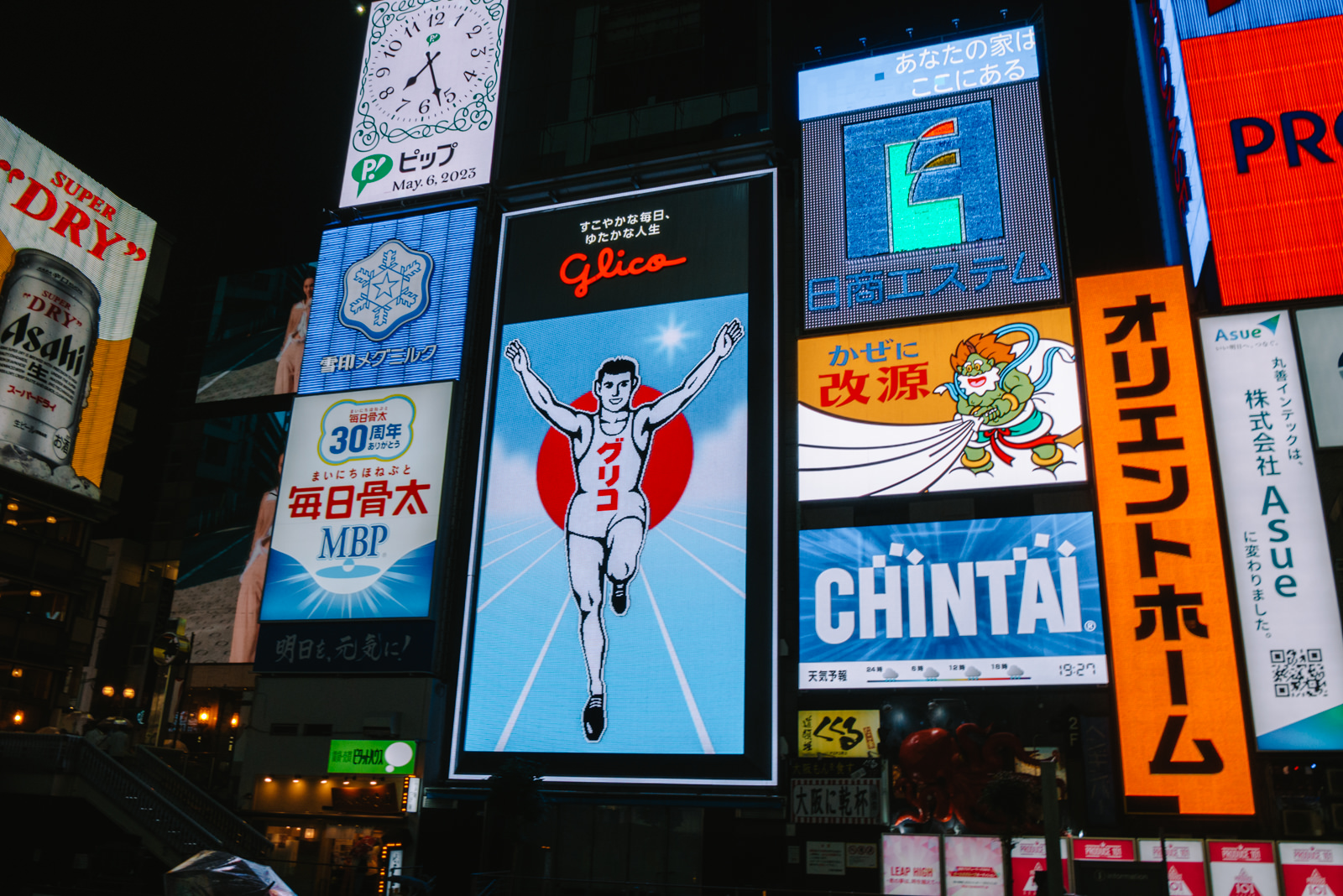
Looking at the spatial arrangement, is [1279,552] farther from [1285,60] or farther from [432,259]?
[432,259]

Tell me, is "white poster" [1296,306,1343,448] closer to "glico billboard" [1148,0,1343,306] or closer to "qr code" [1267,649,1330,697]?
"glico billboard" [1148,0,1343,306]

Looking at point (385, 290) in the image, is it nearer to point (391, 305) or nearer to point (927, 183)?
point (391, 305)

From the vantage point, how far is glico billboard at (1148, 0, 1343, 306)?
20641 millimetres

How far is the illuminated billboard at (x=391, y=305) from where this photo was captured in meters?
24.9

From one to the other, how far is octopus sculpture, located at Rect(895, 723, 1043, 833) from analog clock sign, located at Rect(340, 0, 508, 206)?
17.1 m

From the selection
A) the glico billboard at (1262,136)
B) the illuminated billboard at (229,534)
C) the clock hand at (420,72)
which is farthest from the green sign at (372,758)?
the glico billboard at (1262,136)

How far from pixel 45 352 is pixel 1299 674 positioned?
1248 inches

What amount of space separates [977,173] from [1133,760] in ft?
41.0

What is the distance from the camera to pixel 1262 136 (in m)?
21.9

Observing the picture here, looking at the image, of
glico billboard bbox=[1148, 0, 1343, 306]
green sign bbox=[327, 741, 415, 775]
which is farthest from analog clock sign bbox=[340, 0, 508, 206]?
glico billboard bbox=[1148, 0, 1343, 306]

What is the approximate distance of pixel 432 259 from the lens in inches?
1019

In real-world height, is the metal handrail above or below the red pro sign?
below

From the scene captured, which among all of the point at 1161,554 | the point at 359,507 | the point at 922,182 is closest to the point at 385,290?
the point at 359,507

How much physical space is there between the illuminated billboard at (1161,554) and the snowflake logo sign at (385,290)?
603 inches
